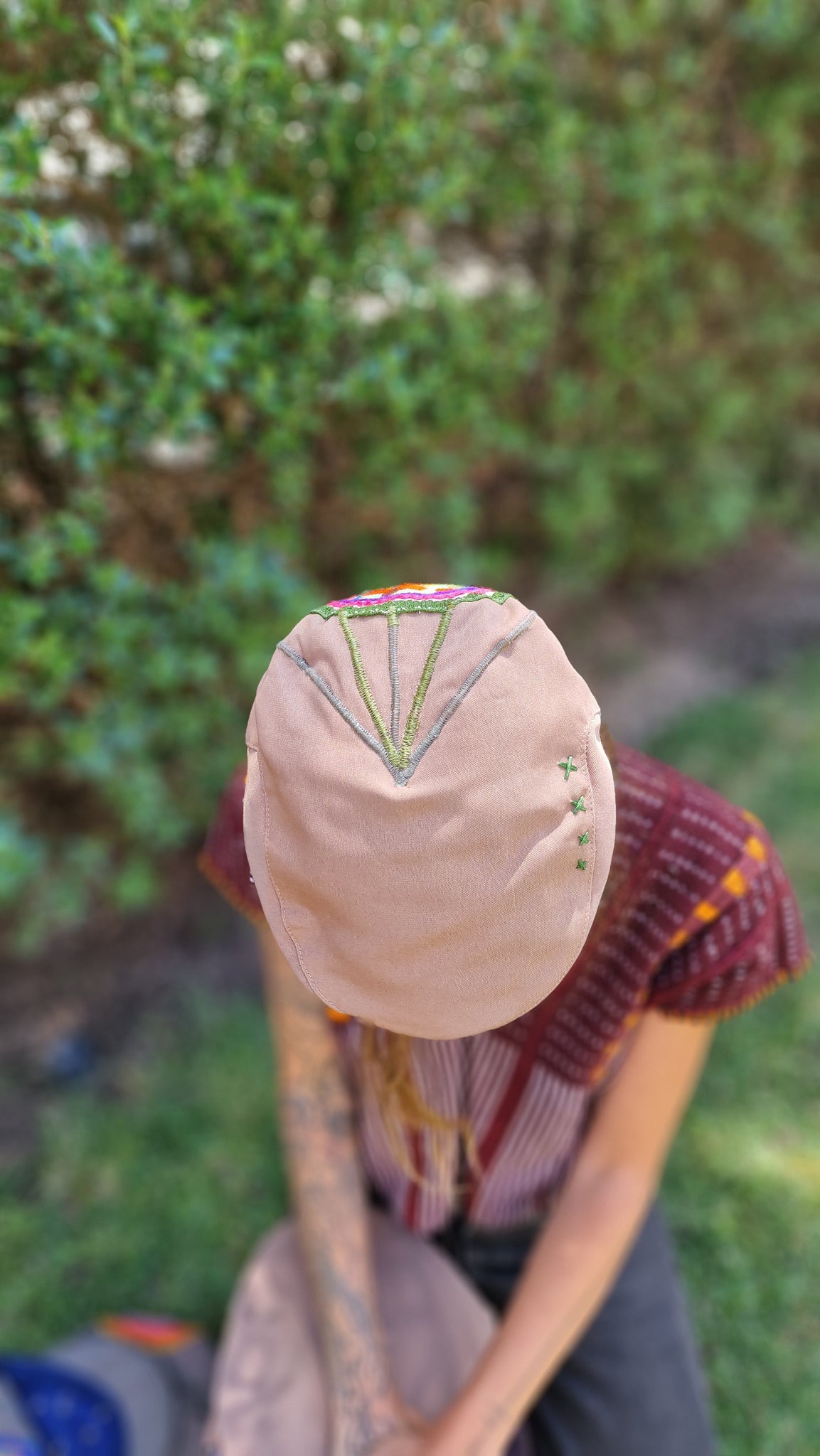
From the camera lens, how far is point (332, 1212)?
5.60ft

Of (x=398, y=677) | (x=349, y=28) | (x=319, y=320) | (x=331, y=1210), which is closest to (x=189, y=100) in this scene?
(x=349, y=28)

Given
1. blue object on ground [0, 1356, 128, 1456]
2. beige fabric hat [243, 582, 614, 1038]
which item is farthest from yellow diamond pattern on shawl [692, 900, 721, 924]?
blue object on ground [0, 1356, 128, 1456]

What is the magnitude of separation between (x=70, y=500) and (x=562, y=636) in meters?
2.64

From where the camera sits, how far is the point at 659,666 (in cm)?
443

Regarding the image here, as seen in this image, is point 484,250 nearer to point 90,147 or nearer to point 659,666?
point 90,147

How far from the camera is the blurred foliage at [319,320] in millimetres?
2027

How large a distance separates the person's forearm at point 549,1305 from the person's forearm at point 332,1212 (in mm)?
146

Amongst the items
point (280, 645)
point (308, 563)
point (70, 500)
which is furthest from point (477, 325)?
point (280, 645)

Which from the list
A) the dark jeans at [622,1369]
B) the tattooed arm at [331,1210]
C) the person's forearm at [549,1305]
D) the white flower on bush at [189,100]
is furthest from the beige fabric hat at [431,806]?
the white flower on bush at [189,100]

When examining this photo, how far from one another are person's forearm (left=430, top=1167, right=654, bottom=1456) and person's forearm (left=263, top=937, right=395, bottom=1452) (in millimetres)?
146

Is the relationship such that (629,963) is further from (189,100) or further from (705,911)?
(189,100)

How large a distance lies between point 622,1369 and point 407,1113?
78 cm

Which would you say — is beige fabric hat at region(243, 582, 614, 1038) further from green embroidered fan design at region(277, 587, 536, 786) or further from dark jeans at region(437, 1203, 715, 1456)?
Result: dark jeans at region(437, 1203, 715, 1456)

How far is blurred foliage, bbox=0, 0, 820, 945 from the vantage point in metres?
2.03
